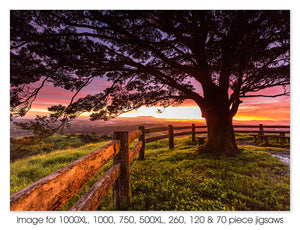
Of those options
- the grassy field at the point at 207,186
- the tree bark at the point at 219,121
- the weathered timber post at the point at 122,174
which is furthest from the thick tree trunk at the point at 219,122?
the weathered timber post at the point at 122,174

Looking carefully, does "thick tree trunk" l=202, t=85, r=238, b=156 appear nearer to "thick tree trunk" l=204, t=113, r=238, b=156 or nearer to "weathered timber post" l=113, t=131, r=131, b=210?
"thick tree trunk" l=204, t=113, r=238, b=156

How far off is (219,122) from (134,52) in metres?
4.37

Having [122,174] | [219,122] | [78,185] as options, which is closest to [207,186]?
[122,174]

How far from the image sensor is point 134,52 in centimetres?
516

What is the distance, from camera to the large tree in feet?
11.7

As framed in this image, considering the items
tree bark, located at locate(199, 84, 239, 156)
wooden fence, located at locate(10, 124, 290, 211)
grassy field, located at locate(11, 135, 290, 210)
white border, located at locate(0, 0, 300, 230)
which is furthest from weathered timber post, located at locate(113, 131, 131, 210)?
tree bark, located at locate(199, 84, 239, 156)

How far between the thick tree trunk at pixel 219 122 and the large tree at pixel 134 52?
4 centimetres

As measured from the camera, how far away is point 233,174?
3.78 m

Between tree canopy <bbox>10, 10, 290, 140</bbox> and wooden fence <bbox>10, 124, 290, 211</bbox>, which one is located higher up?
tree canopy <bbox>10, 10, 290, 140</bbox>

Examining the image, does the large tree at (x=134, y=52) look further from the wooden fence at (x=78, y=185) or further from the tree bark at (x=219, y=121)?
the wooden fence at (x=78, y=185)

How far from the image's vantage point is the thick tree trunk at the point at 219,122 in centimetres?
545

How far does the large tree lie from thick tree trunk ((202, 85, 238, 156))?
1.5 inches
